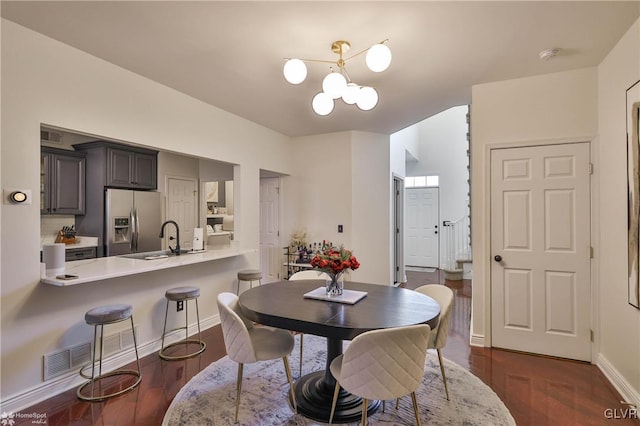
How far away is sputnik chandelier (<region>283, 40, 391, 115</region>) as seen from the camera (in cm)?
205

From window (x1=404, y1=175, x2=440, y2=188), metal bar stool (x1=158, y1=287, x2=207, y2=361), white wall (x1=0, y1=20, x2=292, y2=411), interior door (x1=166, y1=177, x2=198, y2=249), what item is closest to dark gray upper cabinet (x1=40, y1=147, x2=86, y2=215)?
interior door (x1=166, y1=177, x2=198, y2=249)

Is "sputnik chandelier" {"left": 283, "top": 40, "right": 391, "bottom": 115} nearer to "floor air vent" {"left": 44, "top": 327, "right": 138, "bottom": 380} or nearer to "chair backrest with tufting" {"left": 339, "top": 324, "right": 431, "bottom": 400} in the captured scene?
"chair backrest with tufting" {"left": 339, "top": 324, "right": 431, "bottom": 400}

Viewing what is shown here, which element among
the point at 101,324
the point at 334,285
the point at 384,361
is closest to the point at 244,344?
the point at 334,285

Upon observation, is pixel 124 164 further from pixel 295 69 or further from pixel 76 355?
pixel 295 69

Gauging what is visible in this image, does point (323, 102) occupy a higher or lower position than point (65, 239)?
higher

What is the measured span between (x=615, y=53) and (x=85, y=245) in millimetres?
5918

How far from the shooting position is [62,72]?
2453 millimetres

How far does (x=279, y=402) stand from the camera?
90.5 inches

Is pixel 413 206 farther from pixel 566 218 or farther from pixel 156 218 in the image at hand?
pixel 156 218

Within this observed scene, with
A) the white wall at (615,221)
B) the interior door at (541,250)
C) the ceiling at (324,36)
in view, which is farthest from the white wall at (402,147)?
the white wall at (615,221)

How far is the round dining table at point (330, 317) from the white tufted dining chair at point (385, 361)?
0.40 feet

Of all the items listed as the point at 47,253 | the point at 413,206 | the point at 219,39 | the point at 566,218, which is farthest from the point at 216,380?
the point at 413,206

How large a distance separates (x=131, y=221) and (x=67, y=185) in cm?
90

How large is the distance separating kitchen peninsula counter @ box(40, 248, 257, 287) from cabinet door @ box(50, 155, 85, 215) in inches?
69.6
